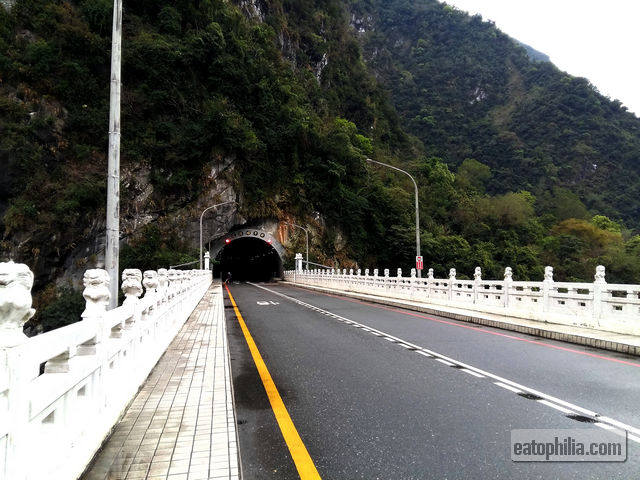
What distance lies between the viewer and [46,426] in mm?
3260

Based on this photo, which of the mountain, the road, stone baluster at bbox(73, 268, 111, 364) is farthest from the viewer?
the mountain

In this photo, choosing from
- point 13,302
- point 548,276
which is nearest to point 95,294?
point 13,302

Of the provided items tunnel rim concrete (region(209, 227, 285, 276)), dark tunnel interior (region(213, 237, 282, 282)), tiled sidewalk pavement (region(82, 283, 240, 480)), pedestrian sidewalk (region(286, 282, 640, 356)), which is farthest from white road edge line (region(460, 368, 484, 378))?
dark tunnel interior (region(213, 237, 282, 282))

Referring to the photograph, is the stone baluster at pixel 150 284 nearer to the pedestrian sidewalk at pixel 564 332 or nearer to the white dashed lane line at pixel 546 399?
the white dashed lane line at pixel 546 399

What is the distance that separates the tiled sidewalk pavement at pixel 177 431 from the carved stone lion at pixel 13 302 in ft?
5.12

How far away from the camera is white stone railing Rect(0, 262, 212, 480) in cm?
255

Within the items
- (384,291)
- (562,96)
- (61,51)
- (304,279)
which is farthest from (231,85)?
(562,96)

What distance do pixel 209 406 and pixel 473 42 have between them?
15947 centimetres

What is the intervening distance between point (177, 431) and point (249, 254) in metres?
80.5

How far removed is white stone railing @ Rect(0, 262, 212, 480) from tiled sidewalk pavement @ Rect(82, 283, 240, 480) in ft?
0.61

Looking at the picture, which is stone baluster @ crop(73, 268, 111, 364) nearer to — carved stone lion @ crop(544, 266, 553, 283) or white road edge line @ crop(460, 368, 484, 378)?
white road edge line @ crop(460, 368, 484, 378)

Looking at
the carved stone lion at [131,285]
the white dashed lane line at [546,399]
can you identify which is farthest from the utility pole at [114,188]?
the white dashed lane line at [546,399]

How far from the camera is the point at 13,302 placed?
262cm

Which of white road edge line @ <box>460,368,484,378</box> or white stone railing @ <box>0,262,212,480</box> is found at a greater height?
white stone railing @ <box>0,262,212,480</box>
